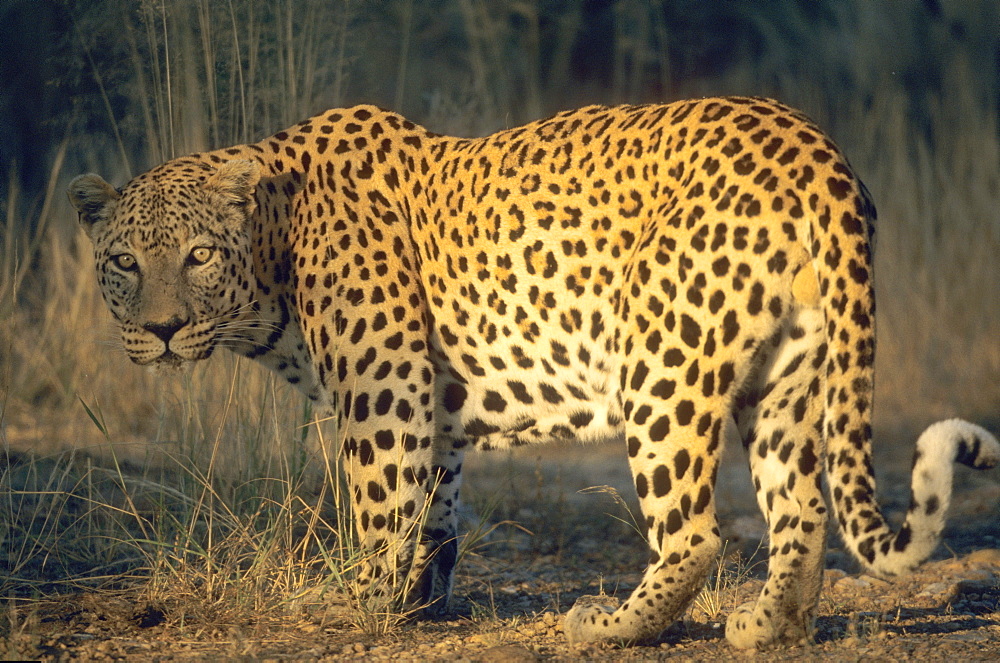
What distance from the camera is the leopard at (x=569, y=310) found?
4.45m

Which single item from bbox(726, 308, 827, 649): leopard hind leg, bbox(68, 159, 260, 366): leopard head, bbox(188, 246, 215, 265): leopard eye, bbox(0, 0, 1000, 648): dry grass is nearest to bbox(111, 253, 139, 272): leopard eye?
bbox(68, 159, 260, 366): leopard head

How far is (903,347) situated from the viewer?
11.0 metres

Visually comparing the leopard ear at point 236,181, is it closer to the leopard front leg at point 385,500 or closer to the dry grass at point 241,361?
the dry grass at point 241,361

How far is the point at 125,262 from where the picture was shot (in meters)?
5.40

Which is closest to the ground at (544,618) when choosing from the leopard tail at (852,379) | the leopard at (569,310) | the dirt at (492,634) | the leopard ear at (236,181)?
the dirt at (492,634)

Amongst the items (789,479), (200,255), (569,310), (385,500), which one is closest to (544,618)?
(385,500)

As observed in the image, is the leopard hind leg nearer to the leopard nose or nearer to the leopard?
the leopard

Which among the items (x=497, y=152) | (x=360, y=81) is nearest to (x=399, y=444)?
(x=497, y=152)

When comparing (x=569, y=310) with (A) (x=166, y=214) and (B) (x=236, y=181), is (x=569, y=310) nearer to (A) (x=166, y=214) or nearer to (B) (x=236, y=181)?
(B) (x=236, y=181)

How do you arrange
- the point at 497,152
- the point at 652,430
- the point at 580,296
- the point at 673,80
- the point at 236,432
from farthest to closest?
1. the point at 673,80
2. the point at 236,432
3. the point at 497,152
4. the point at 580,296
5. the point at 652,430

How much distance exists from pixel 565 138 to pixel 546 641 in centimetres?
210

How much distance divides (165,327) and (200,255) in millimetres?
369

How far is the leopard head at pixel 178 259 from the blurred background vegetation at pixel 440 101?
753 mm

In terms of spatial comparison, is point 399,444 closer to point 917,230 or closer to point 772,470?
point 772,470
